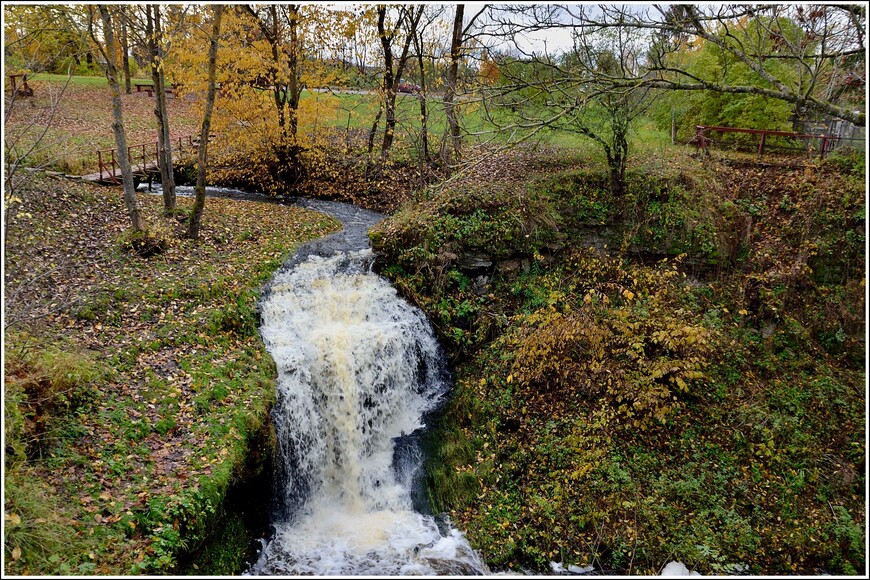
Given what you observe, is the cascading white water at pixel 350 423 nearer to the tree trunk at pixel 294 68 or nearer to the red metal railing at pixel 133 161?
the red metal railing at pixel 133 161

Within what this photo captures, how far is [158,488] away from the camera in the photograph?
656 cm

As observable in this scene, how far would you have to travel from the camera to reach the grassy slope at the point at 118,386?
5.81 m

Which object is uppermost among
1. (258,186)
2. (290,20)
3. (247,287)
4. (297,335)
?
(290,20)

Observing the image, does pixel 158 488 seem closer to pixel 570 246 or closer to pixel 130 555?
pixel 130 555

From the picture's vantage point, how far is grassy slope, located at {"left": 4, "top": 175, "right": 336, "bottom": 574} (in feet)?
19.1

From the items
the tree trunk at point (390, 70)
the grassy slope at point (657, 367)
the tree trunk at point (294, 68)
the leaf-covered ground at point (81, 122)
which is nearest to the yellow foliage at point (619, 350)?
the grassy slope at point (657, 367)

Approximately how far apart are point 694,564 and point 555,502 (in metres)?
2.03

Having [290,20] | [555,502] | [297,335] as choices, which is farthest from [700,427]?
[290,20]

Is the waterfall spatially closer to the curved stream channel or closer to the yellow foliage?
the curved stream channel

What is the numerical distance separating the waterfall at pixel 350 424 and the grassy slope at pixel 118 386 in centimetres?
75

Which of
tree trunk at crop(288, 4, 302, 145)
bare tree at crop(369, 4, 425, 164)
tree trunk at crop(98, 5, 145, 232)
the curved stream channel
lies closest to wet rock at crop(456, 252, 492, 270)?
the curved stream channel

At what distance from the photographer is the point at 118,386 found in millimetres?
7648

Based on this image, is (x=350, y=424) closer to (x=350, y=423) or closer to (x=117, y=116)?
(x=350, y=423)

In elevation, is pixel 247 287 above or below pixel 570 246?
below
